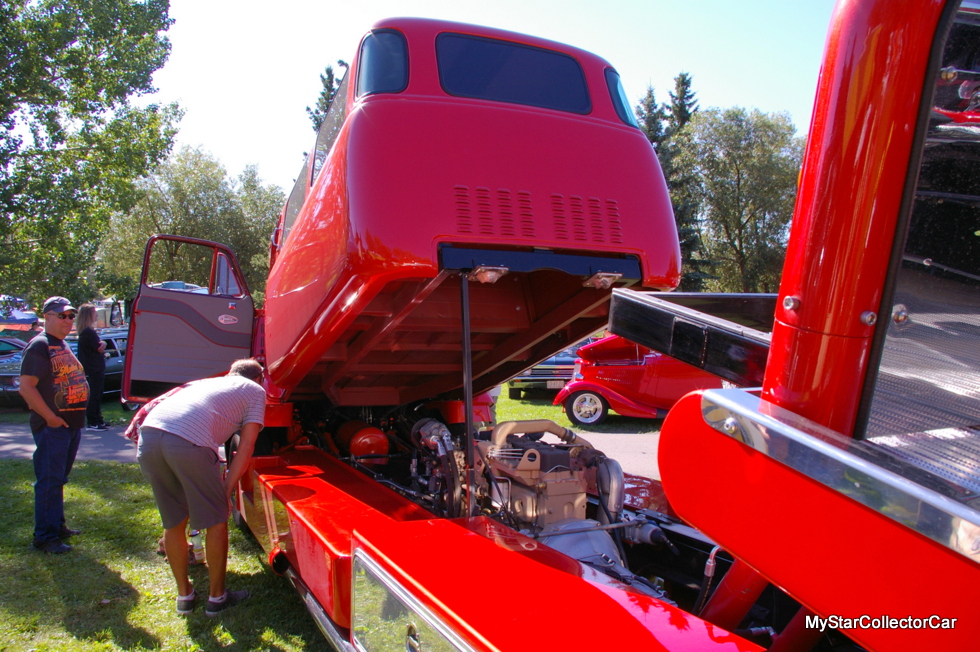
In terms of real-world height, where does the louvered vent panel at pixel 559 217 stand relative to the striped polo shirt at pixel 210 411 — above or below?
above

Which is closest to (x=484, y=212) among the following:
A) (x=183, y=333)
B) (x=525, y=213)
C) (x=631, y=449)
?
(x=525, y=213)

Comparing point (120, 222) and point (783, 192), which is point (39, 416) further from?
point (783, 192)

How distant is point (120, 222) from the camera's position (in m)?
29.0

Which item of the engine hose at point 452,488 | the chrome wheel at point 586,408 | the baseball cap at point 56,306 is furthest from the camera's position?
the chrome wheel at point 586,408

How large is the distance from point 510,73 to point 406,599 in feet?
8.58

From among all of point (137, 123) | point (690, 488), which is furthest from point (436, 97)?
point (137, 123)

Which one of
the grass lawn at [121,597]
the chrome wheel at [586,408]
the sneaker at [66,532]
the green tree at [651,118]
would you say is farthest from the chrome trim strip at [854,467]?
the green tree at [651,118]

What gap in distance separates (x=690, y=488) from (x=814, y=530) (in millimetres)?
284

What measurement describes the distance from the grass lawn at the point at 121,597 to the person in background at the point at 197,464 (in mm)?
227

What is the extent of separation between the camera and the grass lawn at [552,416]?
11.2 meters

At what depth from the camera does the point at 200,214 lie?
98.9 ft

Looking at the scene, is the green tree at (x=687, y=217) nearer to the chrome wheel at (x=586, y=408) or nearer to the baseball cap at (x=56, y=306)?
the chrome wheel at (x=586, y=408)

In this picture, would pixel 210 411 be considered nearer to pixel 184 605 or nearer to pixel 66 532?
pixel 184 605

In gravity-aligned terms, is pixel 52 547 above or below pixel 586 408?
above
